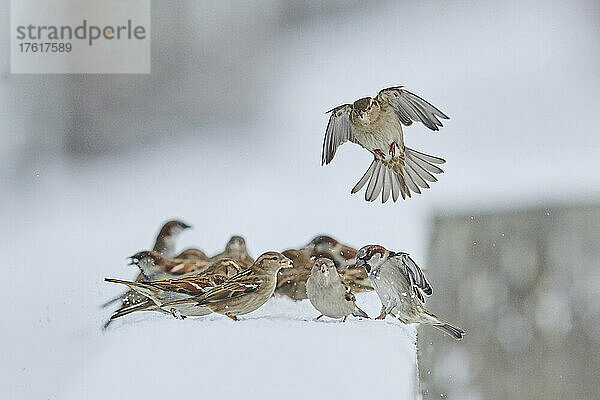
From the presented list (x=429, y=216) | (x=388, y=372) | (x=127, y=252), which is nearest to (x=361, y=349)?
(x=388, y=372)

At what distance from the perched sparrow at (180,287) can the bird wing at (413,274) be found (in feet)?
0.71

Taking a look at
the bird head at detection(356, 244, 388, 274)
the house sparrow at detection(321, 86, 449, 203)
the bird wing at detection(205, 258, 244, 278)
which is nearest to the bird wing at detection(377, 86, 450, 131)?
the house sparrow at detection(321, 86, 449, 203)

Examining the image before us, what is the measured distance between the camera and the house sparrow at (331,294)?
102 centimetres

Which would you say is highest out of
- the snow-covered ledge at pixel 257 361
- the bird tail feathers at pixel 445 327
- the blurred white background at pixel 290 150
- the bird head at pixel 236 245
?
the blurred white background at pixel 290 150

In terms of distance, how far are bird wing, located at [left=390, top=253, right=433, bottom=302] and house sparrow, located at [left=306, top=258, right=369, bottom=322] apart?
0.25 feet

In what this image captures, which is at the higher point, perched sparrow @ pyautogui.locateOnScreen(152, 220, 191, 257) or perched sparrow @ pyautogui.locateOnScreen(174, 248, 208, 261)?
perched sparrow @ pyautogui.locateOnScreen(152, 220, 191, 257)

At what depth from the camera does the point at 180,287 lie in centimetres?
102

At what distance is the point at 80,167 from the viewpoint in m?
1.03

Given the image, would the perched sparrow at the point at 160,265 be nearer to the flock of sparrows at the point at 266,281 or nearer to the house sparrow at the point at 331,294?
the flock of sparrows at the point at 266,281

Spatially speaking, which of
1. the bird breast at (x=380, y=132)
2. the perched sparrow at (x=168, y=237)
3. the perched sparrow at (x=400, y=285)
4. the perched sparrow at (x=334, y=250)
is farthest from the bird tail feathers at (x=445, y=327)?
the perched sparrow at (x=168, y=237)

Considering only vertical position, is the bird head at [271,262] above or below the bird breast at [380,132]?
below

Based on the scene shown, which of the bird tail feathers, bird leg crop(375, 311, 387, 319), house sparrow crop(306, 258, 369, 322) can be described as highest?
house sparrow crop(306, 258, 369, 322)

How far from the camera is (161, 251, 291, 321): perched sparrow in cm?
102

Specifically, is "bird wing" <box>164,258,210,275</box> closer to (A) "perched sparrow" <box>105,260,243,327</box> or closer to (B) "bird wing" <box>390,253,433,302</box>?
(A) "perched sparrow" <box>105,260,243,327</box>
